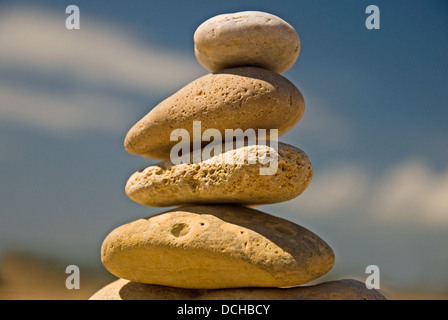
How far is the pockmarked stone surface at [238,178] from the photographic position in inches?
182

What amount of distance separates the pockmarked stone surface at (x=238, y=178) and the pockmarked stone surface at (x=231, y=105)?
37 cm

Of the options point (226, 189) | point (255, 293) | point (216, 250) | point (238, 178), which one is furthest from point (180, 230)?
point (255, 293)

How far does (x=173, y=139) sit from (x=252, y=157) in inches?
43.4

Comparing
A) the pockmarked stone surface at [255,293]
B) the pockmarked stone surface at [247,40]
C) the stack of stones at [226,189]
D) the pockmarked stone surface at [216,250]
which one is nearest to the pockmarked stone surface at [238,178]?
the stack of stones at [226,189]

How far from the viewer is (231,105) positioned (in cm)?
491

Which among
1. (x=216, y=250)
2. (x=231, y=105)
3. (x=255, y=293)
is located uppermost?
(x=231, y=105)

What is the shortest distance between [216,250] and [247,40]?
90.1 inches

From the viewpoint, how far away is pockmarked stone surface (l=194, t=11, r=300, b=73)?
5.12 metres

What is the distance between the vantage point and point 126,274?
5062mm

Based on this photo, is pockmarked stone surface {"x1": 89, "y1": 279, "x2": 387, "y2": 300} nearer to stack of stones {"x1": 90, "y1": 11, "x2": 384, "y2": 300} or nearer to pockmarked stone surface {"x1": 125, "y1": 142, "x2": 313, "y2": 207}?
stack of stones {"x1": 90, "y1": 11, "x2": 384, "y2": 300}

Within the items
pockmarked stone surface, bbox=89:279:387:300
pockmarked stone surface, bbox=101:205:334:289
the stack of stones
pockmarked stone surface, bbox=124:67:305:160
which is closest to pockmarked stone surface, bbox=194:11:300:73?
the stack of stones

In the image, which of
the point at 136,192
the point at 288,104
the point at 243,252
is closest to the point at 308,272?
the point at 243,252

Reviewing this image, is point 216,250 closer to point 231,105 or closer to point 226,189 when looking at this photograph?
point 226,189
